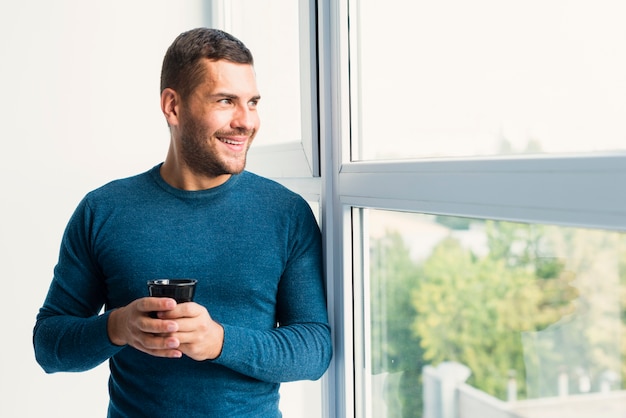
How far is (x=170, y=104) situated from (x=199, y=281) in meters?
0.39

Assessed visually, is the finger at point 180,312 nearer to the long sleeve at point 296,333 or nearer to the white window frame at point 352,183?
the long sleeve at point 296,333

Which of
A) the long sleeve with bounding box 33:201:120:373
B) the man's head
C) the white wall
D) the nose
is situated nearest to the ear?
the man's head

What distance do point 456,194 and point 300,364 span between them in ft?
1.71

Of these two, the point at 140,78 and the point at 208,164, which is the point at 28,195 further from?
the point at 208,164

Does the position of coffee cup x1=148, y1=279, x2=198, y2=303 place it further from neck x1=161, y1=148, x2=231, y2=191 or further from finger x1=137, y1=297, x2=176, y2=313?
neck x1=161, y1=148, x2=231, y2=191

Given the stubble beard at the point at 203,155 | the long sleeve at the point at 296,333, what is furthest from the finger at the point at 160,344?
the stubble beard at the point at 203,155

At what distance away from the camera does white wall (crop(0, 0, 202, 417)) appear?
7.43 ft

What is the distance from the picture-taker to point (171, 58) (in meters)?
1.50

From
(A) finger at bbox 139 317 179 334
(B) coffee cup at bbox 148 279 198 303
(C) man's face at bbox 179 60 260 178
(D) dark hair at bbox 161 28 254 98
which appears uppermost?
(D) dark hair at bbox 161 28 254 98

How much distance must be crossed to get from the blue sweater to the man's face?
0.09 metres

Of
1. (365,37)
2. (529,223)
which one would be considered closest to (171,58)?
(365,37)

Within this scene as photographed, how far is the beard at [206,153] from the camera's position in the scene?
1.46 metres

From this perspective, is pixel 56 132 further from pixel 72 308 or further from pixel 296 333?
pixel 296 333

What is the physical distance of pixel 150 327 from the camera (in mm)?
1225
